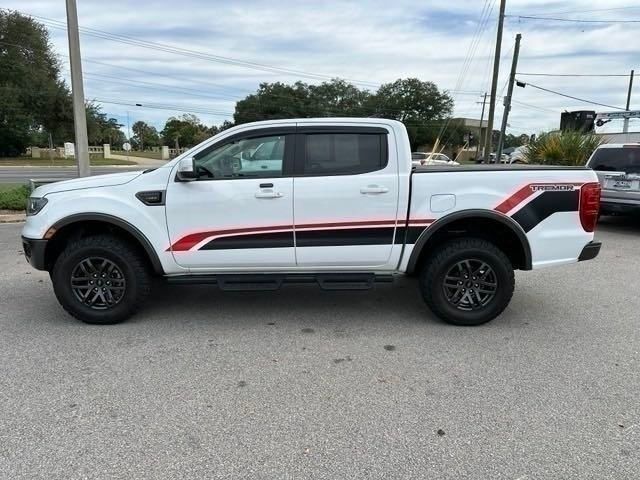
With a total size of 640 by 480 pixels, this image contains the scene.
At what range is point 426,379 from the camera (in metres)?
3.64

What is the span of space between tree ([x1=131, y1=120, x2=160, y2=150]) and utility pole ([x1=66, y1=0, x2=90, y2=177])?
358 feet

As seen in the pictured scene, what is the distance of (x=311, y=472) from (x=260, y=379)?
110 cm

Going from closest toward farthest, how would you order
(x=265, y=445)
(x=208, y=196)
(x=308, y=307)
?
1. (x=265, y=445)
2. (x=208, y=196)
3. (x=308, y=307)

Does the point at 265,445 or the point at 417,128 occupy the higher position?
the point at 417,128

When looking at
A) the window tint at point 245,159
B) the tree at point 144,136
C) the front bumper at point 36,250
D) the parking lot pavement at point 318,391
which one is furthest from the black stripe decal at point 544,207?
the tree at point 144,136

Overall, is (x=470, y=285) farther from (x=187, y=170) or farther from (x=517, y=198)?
(x=187, y=170)

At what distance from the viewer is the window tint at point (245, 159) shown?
454 centimetres

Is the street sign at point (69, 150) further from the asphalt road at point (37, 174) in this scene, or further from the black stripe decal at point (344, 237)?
the black stripe decal at point (344, 237)

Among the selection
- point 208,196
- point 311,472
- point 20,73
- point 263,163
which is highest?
point 20,73

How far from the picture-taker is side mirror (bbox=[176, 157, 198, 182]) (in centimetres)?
432

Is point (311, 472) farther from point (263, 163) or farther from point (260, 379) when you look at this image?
point (263, 163)

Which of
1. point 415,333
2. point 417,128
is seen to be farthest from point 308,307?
point 417,128

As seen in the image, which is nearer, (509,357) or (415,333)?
(509,357)

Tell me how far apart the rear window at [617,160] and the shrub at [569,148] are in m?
3.69
